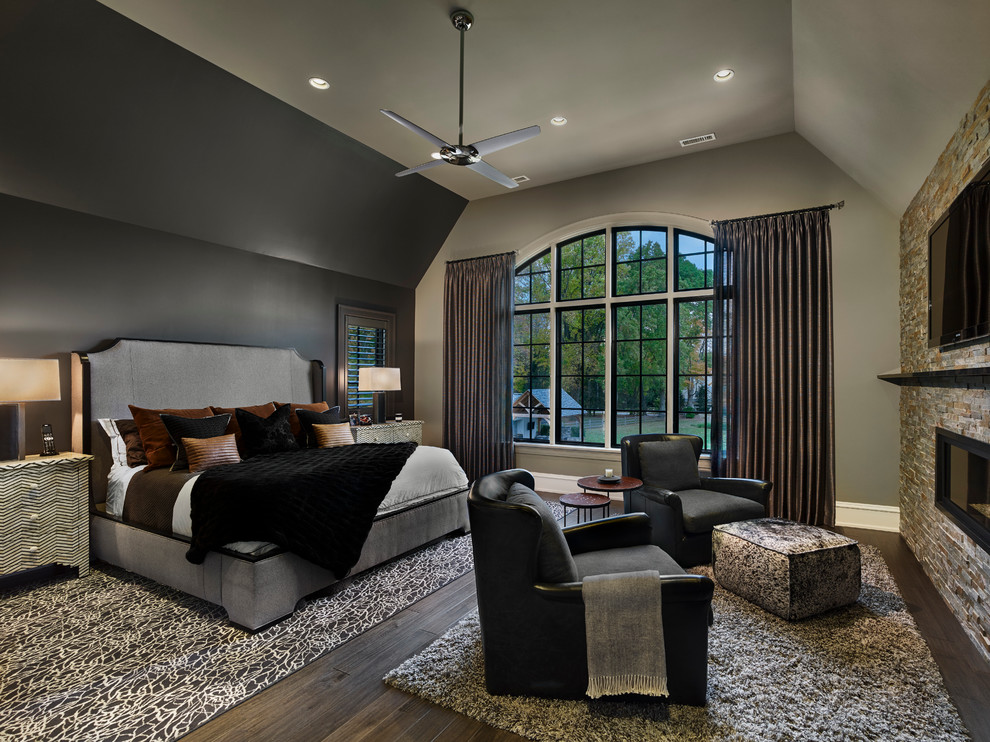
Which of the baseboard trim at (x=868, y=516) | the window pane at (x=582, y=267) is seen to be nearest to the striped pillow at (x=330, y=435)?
the window pane at (x=582, y=267)

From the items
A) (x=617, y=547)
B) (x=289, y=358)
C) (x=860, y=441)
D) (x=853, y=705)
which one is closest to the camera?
(x=853, y=705)

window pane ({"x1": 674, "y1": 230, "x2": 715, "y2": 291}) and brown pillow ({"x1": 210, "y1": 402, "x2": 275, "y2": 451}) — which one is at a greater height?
window pane ({"x1": 674, "y1": 230, "x2": 715, "y2": 291})

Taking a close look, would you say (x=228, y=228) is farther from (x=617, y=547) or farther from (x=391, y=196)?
(x=617, y=547)

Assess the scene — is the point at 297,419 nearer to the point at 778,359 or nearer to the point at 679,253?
the point at 679,253

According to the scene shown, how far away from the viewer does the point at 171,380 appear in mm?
4270

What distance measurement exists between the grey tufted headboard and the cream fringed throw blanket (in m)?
3.66

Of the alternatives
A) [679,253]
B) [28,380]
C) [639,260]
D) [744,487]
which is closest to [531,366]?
[639,260]

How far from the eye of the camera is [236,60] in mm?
3521

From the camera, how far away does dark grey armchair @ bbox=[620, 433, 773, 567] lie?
136 inches

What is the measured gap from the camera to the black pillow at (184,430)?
361 cm

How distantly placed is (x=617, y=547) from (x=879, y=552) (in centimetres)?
247

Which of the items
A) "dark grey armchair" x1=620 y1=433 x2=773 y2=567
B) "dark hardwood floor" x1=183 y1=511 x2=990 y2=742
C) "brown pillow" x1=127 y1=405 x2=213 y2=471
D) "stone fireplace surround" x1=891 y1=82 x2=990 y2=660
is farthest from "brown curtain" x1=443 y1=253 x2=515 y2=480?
"stone fireplace surround" x1=891 y1=82 x2=990 y2=660

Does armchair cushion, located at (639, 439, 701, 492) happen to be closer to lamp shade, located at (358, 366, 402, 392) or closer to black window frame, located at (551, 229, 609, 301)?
black window frame, located at (551, 229, 609, 301)

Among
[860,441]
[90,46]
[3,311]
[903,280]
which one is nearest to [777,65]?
[903,280]
